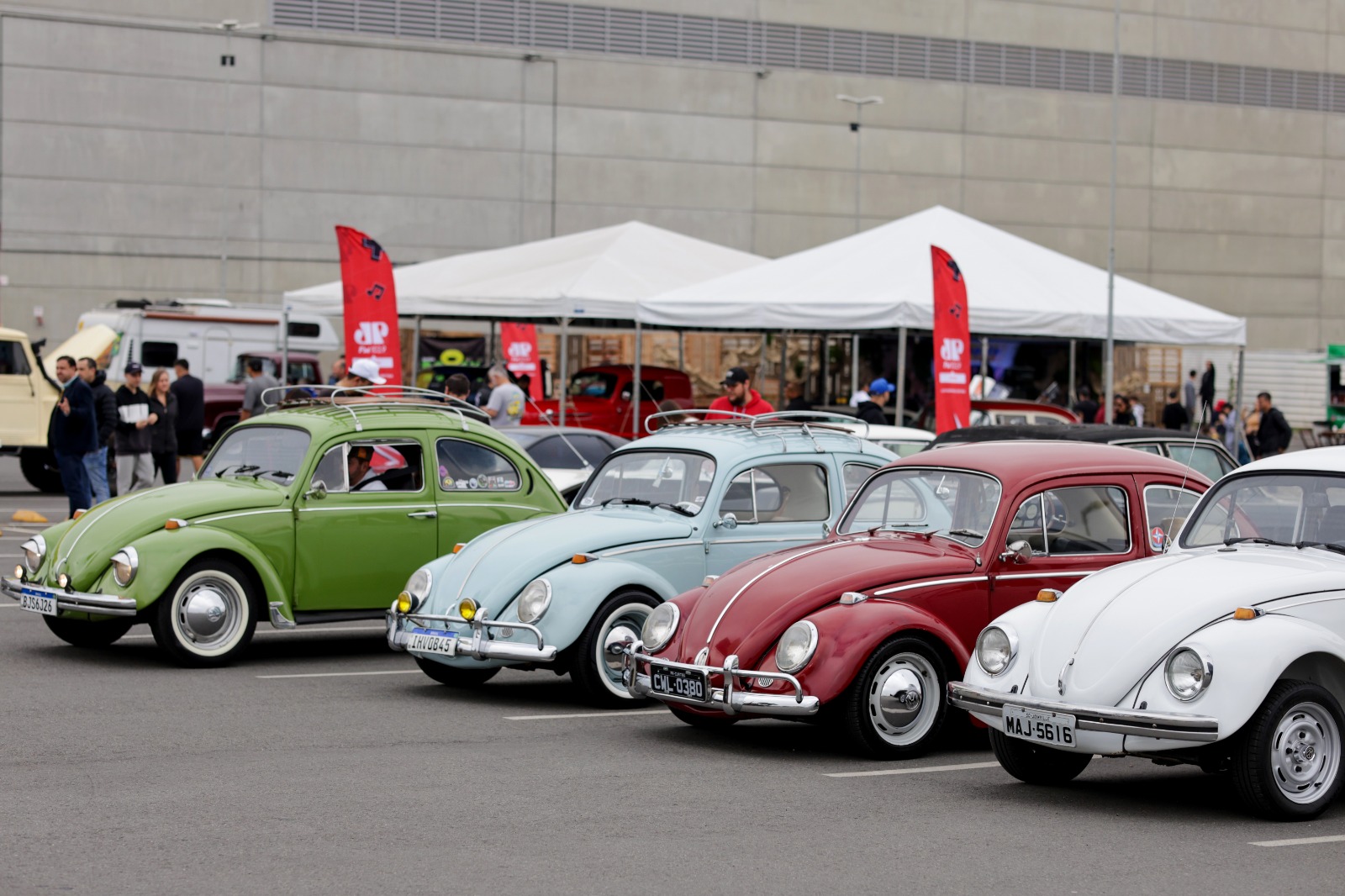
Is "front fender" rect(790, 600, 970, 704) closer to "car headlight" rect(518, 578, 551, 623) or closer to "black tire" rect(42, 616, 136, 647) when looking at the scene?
"car headlight" rect(518, 578, 551, 623)

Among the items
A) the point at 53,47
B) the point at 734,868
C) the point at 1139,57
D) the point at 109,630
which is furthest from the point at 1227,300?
the point at 734,868

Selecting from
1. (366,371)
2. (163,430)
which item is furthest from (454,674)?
(163,430)

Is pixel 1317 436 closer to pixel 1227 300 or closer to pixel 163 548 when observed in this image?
pixel 1227 300

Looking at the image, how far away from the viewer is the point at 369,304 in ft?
62.4

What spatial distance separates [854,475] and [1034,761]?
348 cm

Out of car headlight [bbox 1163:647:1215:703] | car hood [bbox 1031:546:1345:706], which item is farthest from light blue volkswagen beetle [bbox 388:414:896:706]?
car headlight [bbox 1163:647:1215:703]

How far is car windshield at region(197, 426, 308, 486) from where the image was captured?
1159 cm

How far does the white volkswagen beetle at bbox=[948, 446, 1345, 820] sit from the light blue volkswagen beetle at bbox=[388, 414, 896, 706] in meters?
2.69

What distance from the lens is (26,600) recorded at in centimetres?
1098

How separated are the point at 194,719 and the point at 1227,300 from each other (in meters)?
49.5

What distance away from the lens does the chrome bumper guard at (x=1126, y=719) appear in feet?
21.9

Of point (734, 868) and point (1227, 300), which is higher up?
point (1227, 300)

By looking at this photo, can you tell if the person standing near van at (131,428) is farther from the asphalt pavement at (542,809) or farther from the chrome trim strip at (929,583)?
the chrome trim strip at (929,583)

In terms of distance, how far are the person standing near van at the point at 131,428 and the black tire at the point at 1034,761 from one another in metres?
14.2
